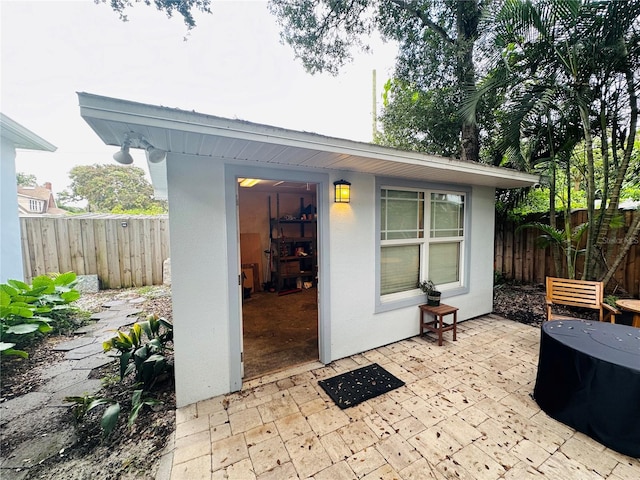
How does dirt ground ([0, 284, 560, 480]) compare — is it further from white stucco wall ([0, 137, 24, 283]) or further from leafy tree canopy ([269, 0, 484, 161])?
leafy tree canopy ([269, 0, 484, 161])

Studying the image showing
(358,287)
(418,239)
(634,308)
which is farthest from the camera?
(418,239)

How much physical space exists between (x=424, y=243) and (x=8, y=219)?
285 inches

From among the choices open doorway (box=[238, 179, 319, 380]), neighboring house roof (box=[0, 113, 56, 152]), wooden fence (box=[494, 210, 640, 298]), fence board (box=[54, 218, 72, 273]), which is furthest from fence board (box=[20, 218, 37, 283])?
wooden fence (box=[494, 210, 640, 298])

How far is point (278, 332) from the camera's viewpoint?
13.3ft

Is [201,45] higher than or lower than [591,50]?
higher


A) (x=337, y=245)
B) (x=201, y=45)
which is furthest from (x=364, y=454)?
(x=201, y=45)

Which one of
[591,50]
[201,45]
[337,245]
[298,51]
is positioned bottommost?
[337,245]

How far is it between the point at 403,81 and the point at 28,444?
26.6ft

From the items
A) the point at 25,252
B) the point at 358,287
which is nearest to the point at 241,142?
the point at 358,287

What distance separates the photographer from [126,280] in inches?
261

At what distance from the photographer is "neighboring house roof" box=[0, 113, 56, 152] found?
13.6ft

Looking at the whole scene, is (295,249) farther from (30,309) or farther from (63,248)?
(63,248)

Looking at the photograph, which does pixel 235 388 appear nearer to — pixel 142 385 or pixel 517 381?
pixel 142 385

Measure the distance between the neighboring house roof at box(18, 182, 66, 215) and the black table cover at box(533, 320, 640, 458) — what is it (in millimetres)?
25989
